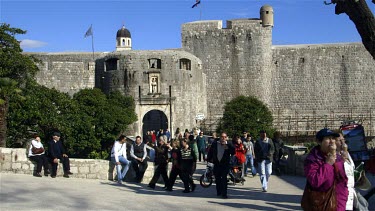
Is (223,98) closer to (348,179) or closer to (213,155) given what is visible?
(213,155)

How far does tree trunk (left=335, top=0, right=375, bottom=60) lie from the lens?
7434 millimetres

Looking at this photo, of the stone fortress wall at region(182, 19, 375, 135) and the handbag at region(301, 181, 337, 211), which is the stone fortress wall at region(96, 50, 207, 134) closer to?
the stone fortress wall at region(182, 19, 375, 135)

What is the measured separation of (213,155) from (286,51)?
24.8 meters

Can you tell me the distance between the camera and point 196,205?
24.2ft

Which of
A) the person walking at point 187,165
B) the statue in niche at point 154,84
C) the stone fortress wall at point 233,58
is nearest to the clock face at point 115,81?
the statue in niche at point 154,84

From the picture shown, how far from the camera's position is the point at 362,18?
748 centimetres

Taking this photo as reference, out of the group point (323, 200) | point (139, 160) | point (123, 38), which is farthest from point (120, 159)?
point (123, 38)

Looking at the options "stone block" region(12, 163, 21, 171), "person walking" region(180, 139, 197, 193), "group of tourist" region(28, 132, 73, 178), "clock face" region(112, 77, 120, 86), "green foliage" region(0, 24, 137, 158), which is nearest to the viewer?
"person walking" region(180, 139, 197, 193)

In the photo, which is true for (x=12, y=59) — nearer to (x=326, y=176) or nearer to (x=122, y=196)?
(x=122, y=196)

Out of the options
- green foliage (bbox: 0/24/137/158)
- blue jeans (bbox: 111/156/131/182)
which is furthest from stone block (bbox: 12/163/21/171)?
green foliage (bbox: 0/24/137/158)

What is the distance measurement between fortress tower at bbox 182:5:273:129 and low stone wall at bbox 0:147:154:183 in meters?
21.3

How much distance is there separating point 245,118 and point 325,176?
18.8 metres

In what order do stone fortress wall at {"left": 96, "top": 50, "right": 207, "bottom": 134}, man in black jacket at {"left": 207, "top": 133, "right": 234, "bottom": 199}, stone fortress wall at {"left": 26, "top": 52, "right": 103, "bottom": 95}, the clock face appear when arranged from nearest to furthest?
man in black jacket at {"left": 207, "top": 133, "right": 234, "bottom": 199}, stone fortress wall at {"left": 96, "top": 50, "right": 207, "bottom": 134}, the clock face, stone fortress wall at {"left": 26, "top": 52, "right": 103, "bottom": 95}

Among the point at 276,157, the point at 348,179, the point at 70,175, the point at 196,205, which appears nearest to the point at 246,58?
the point at 276,157
